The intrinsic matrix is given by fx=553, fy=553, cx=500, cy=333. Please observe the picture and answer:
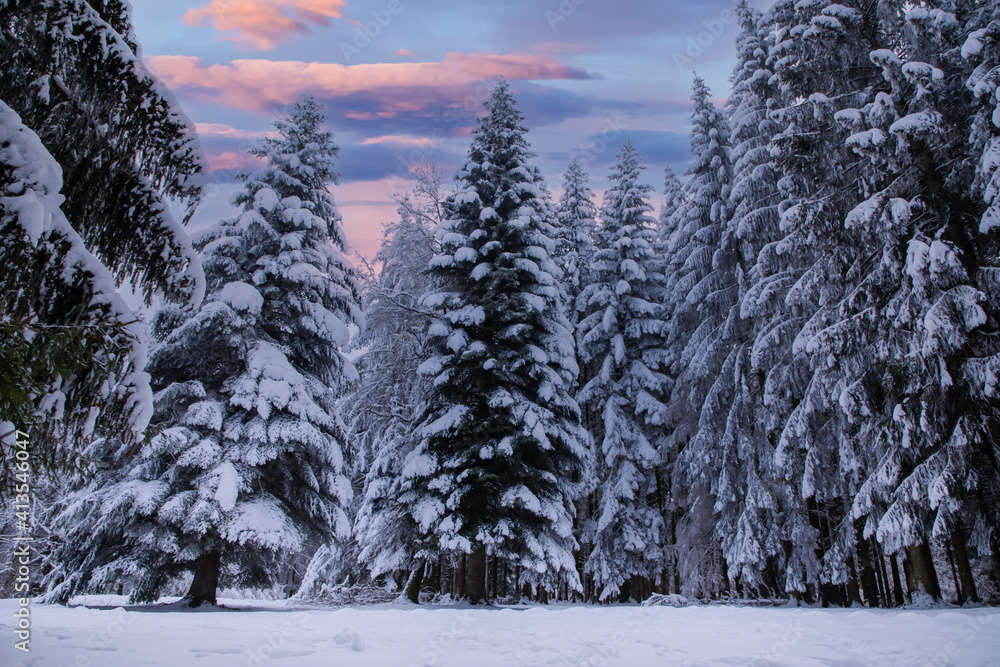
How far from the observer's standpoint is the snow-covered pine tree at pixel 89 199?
11.4ft

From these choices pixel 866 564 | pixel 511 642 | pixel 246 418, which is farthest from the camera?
A: pixel 866 564

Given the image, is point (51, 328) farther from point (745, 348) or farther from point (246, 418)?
point (745, 348)

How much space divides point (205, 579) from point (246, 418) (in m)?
3.42

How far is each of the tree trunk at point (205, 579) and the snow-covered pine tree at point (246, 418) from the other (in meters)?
0.03

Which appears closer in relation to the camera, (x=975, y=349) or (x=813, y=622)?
(x=813, y=622)

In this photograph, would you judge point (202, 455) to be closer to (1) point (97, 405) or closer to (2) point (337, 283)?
(2) point (337, 283)

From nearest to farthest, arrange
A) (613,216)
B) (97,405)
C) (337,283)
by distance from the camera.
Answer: (97,405) < (337,283) < (613,216)

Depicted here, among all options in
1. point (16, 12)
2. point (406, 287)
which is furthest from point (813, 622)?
point (406, 287)

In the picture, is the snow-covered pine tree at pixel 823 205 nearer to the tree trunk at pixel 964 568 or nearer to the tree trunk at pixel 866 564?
the tree trunk at pixel 866 564

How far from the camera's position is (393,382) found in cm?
1820

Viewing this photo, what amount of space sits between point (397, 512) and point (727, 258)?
1289 centimetres

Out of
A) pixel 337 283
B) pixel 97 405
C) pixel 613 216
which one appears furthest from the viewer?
pixel 613 216

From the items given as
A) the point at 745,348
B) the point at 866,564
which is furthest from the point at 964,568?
the point at 745,348

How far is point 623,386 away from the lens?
20.9 metres
